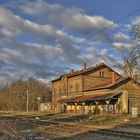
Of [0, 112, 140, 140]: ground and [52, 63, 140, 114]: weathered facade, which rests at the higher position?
Answer: [52, 63, 140, 114]: weathered facade

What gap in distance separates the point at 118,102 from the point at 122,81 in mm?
4744

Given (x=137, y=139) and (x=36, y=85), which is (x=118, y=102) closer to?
(x=137, y=139)

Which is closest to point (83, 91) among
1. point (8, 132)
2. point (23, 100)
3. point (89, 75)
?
point (89, 75)

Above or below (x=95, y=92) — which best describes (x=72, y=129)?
below

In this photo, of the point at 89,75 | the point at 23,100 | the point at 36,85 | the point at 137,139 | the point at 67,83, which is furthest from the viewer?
the point at 36,85

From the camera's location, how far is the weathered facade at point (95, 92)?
51.1 m

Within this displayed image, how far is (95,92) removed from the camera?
5691 cm

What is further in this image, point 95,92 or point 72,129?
point 95,92

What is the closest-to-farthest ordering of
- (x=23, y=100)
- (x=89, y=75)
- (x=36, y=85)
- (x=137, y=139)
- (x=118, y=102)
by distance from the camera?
(x=137, y=139), (x=118, y=102), (x=89, y=75), (x=23, y=100), (x=36, y=85)

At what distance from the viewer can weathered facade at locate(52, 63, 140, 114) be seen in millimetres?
51094

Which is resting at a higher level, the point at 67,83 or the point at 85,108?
the point at 67,83

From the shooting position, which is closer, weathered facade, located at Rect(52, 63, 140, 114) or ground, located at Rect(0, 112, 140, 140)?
ground, located at Rect(0, 112, 140, 140)

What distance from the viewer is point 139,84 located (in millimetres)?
56750

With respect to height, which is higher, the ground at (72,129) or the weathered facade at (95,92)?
the weathered facade at (95,92)
